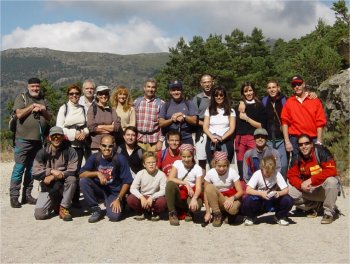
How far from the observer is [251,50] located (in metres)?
49.4

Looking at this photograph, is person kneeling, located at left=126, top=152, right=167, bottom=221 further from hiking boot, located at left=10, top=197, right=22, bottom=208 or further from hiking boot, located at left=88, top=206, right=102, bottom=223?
hiking boot, located at left=10, top=197, right=22, bottom=208

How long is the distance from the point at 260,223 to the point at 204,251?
158cm

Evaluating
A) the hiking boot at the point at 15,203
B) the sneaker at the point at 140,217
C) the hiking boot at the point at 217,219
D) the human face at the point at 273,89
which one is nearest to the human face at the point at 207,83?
the human face at the point at 273,89

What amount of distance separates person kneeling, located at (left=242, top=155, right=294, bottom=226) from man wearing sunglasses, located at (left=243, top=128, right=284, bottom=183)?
9.5 inches

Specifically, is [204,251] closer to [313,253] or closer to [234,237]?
[234,237]

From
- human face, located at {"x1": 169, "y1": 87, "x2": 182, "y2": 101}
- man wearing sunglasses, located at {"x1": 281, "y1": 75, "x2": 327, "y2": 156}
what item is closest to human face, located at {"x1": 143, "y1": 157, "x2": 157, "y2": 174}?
human face, located at {"x1": 169, "y1": 87, "x2": 182, "y2": 101}

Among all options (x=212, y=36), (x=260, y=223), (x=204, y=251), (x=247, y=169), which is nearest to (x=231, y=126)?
(x=247, y=169)

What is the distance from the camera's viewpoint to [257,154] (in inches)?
249

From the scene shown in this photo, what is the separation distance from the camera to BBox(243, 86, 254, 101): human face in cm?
696

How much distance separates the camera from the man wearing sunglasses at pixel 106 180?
6.31m

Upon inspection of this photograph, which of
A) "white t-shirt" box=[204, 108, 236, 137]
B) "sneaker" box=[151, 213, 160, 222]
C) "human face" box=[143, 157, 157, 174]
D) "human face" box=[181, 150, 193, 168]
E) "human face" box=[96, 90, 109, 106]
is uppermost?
"human face" box=[96, 90, 109, 106]

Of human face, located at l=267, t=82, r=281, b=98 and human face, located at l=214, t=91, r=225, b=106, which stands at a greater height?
human face, located at l=267, t=82, r=281, b=98

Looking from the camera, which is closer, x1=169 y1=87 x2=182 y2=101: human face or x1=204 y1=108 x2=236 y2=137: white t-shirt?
x1=204 y1=108 x2=236 y2=137: white t-shirt

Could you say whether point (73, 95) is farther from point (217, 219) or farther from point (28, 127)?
point (217, 219)
